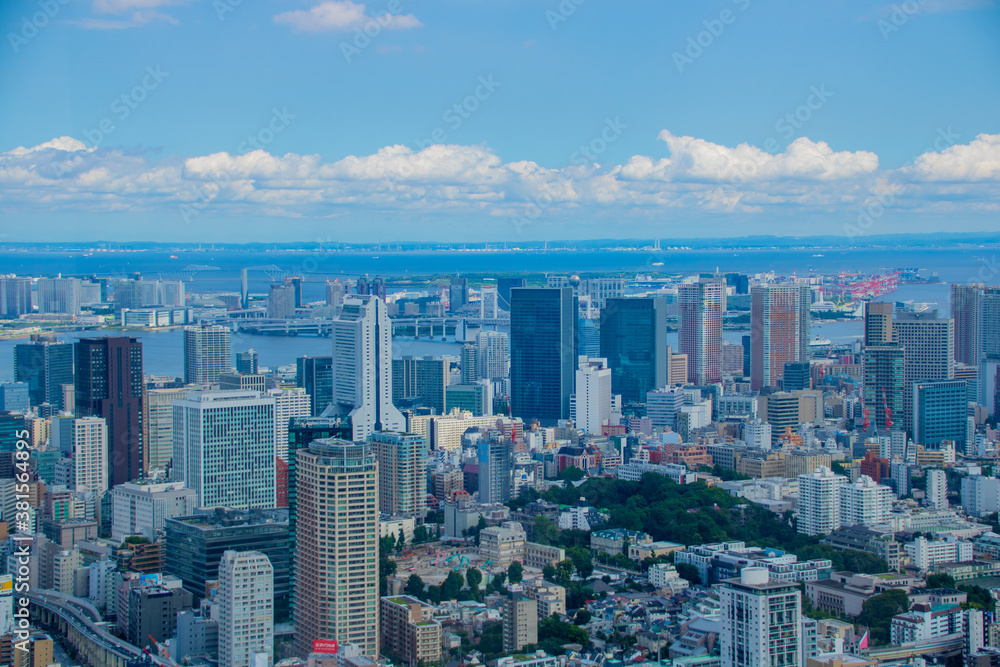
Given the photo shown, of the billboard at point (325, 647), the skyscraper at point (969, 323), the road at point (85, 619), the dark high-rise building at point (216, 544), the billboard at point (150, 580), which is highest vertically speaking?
the skyscraper at point (969, 323)

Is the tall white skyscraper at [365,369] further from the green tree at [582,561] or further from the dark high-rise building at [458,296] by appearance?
the dark high-rise building at [458,296]

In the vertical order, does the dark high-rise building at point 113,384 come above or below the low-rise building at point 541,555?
above

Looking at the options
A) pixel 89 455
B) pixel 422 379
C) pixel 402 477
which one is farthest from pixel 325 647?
pixel 422 379

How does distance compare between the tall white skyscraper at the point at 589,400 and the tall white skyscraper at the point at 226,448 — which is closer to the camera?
the tall white skyscraper at the point at 226,448

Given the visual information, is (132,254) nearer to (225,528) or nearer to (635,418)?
(635,418)

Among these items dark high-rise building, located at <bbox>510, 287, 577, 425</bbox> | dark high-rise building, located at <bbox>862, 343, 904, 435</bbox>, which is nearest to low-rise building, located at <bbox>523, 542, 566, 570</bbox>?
dark high-rise building, located at <bbox>862, 343, 904, 435</bbox>

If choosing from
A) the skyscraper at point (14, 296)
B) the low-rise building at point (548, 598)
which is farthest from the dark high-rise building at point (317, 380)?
the low-rise building at point (548, 598)

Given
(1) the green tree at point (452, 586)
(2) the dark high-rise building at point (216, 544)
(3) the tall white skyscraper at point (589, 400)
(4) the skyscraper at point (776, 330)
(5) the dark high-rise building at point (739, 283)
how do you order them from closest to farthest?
1. (2) the dark high-rise building at point (216, 544)
2. (1) the green tree at point (452, 586)
3. (3) the tall white skyscraper at point (589, 400)
4. (4) the skyscraper at point (776, 330)
5. (5) the dark high-rise building at point (739, 283)
